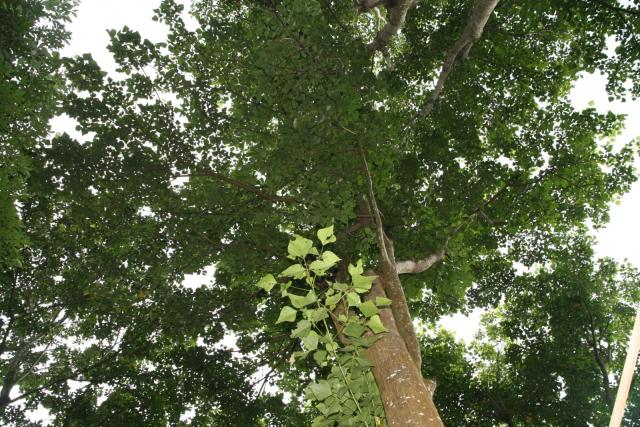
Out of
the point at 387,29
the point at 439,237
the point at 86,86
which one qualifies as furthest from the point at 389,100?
the point at 86,86

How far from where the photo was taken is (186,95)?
7898mm

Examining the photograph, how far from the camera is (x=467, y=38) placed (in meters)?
7.78

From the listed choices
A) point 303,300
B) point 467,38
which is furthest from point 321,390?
point 467,38

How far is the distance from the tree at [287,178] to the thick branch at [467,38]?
0.04 metres

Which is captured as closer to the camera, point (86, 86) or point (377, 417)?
point (377, 417)

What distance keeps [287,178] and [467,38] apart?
4.28m

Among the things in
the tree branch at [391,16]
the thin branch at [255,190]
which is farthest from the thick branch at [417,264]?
the tree branch at [391,16]

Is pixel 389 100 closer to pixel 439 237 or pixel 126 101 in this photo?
pixel 439 237

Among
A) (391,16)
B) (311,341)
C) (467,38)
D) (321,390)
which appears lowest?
(321,390)

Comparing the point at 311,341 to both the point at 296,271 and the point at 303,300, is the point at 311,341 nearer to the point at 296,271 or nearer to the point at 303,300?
the point at 303,300

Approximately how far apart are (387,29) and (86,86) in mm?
5621

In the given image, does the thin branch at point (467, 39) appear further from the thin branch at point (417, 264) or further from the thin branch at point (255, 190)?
the thin branch at point (255, 190)

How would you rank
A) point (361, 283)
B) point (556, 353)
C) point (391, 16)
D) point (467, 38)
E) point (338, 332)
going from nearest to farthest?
point (361, 283) → point (338, 332) → point (467, 38) → point (391, 16) → point (556, 353)

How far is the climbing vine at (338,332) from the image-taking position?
2057 mm
